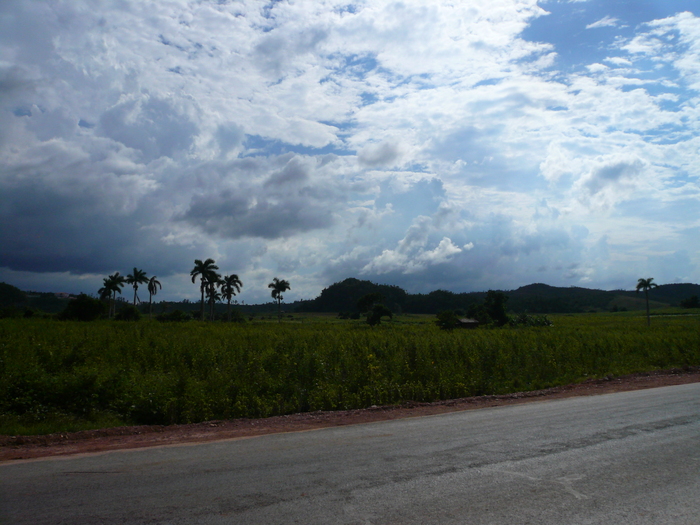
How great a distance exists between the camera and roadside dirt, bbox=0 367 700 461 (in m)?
8.03

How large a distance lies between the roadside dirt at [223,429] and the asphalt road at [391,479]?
90cm

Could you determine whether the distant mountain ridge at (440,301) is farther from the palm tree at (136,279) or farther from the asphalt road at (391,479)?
the asphalt road at (391,479)

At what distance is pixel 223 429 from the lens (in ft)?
32.2

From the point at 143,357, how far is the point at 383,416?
981 centimetres

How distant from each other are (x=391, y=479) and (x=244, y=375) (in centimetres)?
864

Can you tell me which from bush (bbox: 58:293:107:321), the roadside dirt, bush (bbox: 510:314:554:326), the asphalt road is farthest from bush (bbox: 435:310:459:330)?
the asphalt road

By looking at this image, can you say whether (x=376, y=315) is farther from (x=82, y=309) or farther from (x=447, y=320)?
(x=82, y=309)

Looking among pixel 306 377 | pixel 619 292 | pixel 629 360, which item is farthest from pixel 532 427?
pixel 619 292

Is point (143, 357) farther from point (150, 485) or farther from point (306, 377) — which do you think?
point (150, 485)

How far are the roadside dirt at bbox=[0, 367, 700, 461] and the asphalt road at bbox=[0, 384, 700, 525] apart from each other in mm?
896

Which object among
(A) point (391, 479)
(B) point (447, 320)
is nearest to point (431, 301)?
(B) point (447, 320)

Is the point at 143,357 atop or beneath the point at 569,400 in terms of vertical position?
atop

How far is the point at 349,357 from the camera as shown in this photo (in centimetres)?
1714

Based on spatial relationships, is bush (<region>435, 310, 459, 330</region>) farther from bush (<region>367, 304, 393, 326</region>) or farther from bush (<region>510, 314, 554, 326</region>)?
bush (<region>367, 304, 393, 326</region>)
